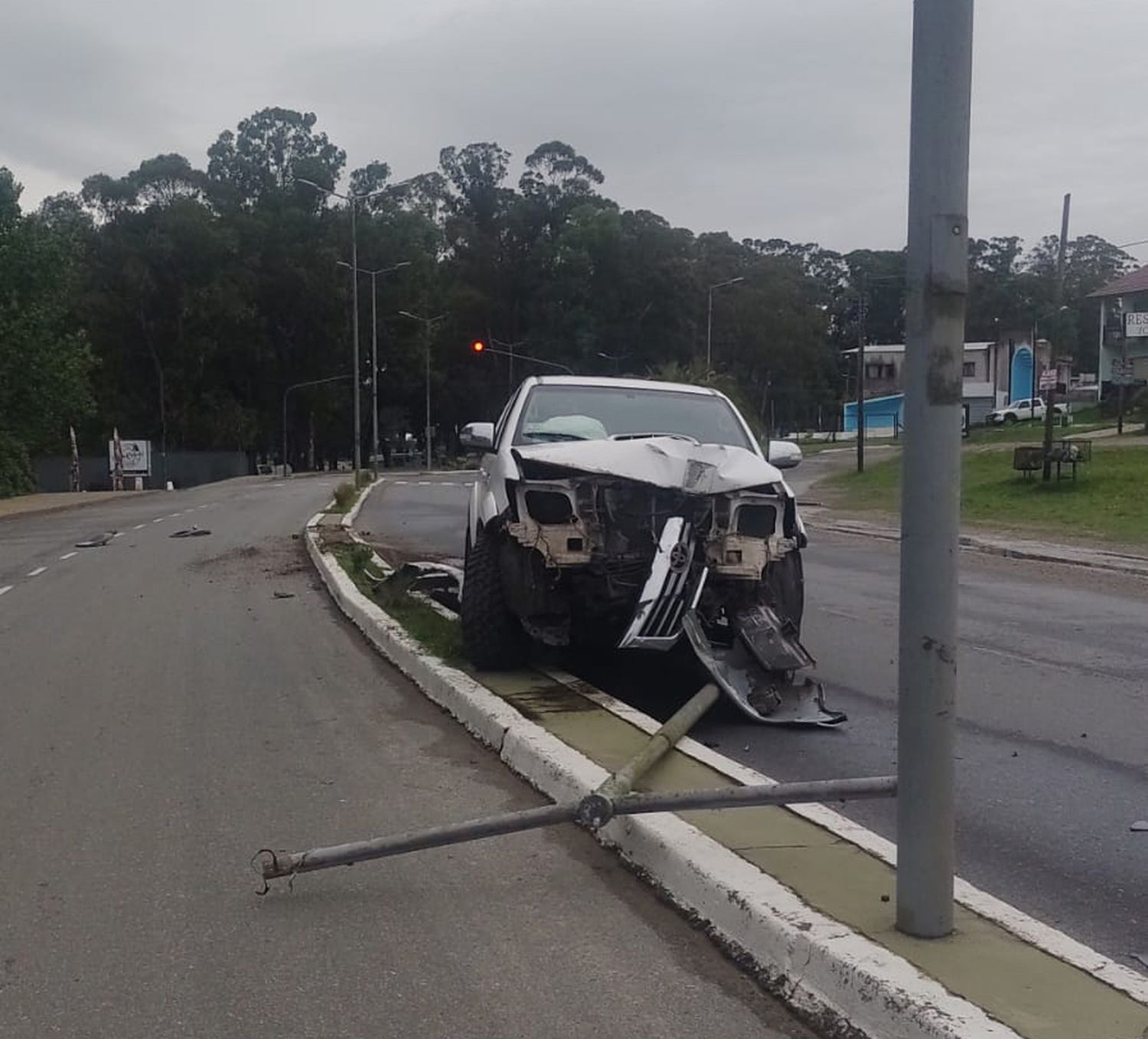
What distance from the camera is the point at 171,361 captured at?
2854 inches

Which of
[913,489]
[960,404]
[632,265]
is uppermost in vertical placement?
[632,265]

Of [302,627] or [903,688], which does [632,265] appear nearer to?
[302,627]

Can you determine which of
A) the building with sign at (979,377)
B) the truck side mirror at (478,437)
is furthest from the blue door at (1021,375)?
the truck side mirror at (478,437)

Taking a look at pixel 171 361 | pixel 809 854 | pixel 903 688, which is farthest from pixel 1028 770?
pixel 171 361

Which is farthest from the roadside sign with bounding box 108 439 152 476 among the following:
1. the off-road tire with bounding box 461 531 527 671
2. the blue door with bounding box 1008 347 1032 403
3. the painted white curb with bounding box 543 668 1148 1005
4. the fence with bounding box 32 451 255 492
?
the painted white curb with bounding box 543 668 1148 1005

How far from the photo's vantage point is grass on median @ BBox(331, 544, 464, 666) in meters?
9.99

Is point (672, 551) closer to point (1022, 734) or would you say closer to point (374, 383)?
point (1022, 734)

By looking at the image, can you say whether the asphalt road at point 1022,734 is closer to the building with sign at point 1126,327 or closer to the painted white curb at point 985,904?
the painted white curb at point 985,904

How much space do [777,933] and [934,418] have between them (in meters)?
1.68

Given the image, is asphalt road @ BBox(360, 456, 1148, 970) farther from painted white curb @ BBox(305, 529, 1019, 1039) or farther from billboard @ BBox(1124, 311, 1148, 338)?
billboard @ BBox(1124, 311, 1148, 338)

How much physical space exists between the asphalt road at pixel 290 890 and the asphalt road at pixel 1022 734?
4.71 feet

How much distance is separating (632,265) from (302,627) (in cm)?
6051

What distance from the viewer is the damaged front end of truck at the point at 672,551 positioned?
7867 mm

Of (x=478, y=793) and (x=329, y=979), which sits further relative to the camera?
(x=478, y=793)
